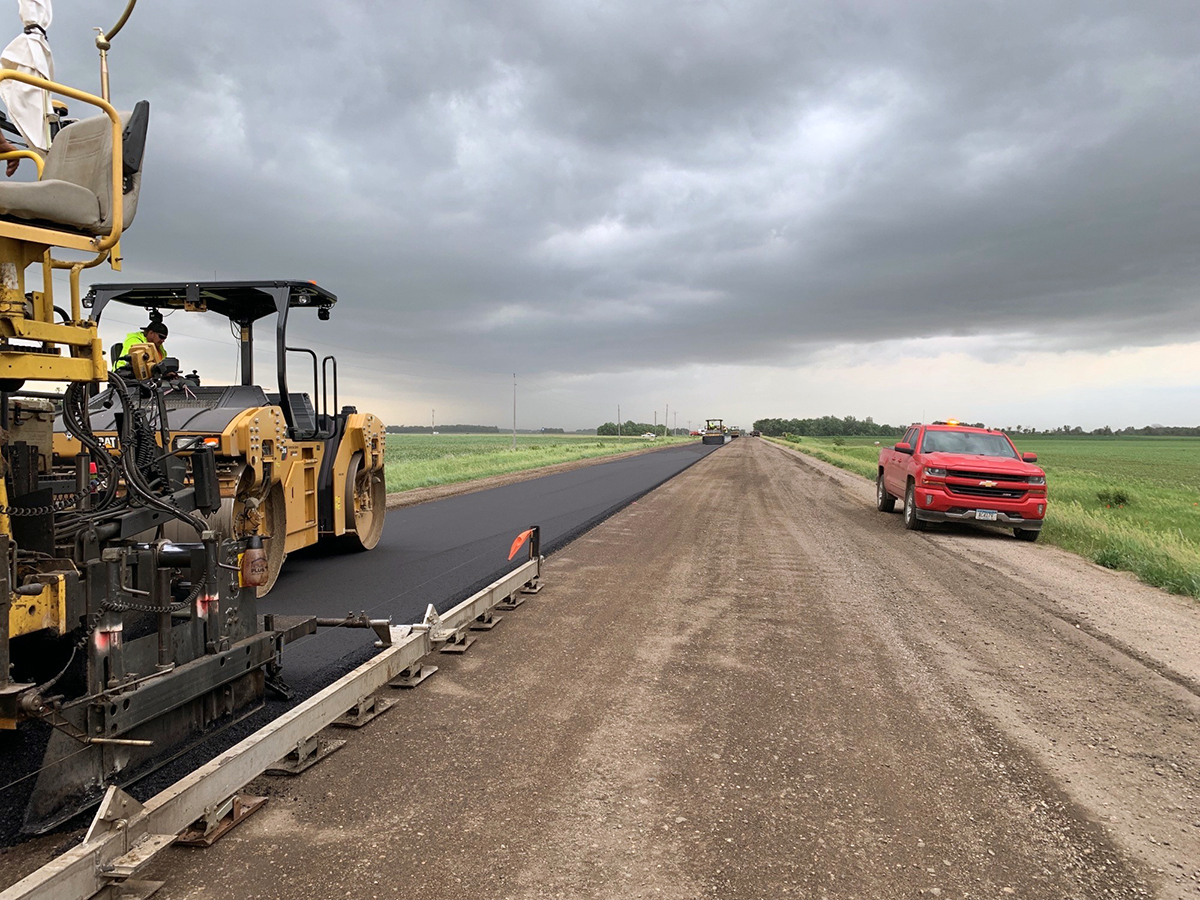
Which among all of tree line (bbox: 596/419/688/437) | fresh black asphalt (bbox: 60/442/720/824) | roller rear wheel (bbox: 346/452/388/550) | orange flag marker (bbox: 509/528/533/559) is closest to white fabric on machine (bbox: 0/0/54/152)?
fresh black asphalt (bbox: 60/442/720/824)

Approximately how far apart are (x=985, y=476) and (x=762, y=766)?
32.6 feet

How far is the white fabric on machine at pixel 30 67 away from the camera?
2826 mm

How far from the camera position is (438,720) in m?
4.14

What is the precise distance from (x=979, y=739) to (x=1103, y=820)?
80 cm

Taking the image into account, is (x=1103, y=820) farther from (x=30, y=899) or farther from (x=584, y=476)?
(x=584, y=476)

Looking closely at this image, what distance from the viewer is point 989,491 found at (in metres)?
11.9

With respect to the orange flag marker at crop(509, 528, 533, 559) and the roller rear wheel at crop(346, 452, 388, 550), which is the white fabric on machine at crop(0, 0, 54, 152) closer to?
the orange flag marker at crop(509, 528, 533, 559)

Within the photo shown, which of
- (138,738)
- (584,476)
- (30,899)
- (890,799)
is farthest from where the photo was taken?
(584,476)

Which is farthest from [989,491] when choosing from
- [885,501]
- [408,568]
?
[408,568]

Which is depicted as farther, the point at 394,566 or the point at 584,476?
the point at 584,476

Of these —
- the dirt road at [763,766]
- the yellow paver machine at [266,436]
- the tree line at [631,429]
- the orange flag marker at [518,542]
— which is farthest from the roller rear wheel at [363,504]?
the tree line at [631,429]

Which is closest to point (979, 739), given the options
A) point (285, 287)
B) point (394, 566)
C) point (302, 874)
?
point (302, 874)

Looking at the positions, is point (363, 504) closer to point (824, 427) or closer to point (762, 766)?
point (762, 766)

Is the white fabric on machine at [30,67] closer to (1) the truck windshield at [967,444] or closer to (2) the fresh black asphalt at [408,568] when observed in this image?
(2) the fresh black asphalt at [408,568]
